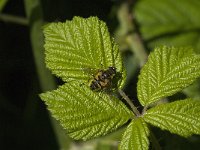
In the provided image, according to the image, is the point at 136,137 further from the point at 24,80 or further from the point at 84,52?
the point at 24,80

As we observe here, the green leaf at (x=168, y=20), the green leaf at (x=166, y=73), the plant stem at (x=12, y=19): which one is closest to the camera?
the green leaf at (x=166, y=73)

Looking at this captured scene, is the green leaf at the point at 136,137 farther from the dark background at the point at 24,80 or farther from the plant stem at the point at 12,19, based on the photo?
the plant stem at the point at 12,19

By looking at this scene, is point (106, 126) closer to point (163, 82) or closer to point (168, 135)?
point (163, 82)

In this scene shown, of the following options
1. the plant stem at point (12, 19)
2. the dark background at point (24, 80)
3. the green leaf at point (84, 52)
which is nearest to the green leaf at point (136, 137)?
the green leaf at point (84, 52)

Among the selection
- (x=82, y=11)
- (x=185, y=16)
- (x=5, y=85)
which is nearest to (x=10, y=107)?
(x=5, y=85)

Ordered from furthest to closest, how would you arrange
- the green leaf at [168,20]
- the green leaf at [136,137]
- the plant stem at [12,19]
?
the green leaf at [168,20]
the plant stem at [12,19]
the green leaf at [136,137]
